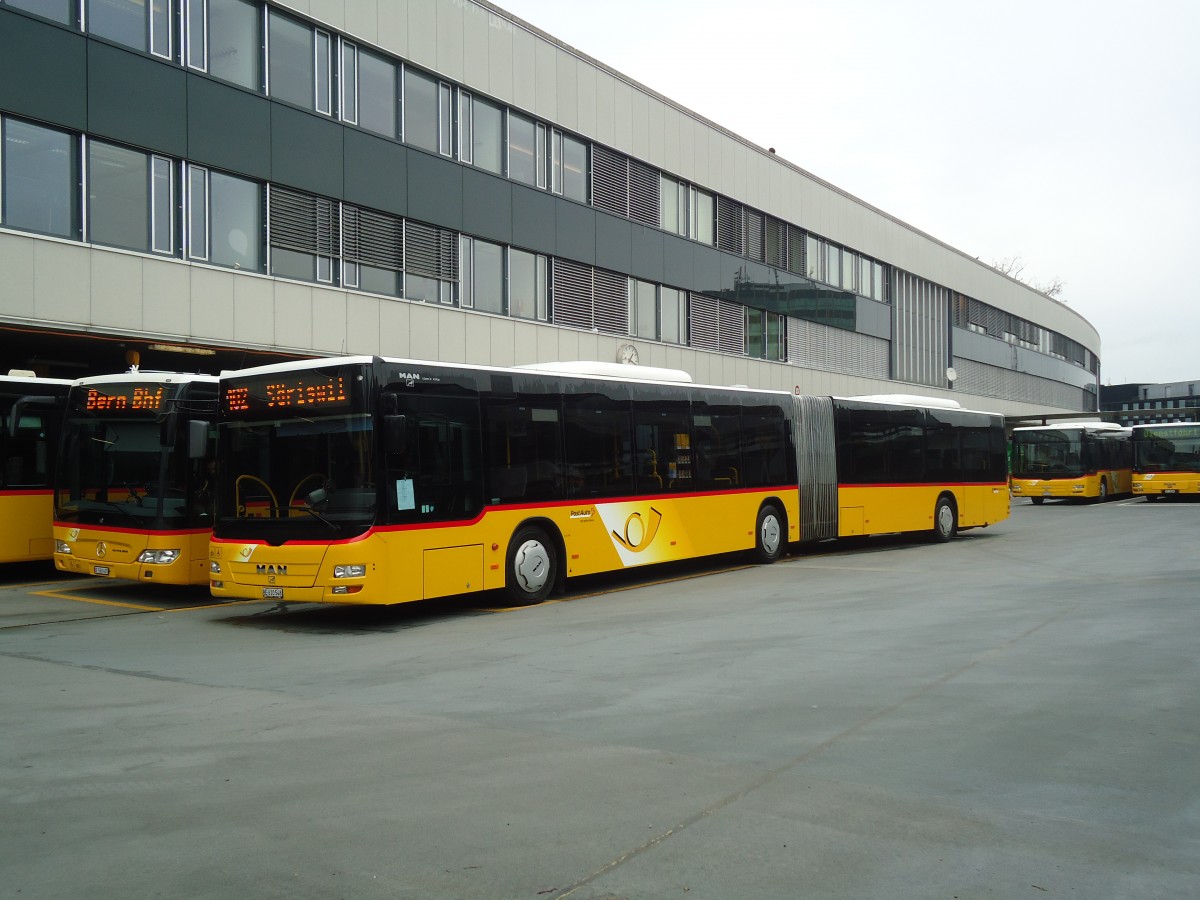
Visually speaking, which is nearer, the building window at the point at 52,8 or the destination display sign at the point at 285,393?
the destination display sign at the point at 285,393

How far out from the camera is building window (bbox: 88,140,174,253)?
60.5 ft

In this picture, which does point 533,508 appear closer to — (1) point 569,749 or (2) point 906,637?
(2) point 906,637

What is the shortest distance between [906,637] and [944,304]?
4423cm

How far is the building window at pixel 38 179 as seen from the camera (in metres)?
17.4

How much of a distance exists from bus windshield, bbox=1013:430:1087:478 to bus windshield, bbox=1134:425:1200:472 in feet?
11.9

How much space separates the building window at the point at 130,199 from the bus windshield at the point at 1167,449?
37102mm

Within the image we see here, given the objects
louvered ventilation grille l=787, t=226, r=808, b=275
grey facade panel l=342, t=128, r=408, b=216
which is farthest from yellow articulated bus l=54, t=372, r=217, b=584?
louvered ventilation grille l=787, t=226, r=808, b=275

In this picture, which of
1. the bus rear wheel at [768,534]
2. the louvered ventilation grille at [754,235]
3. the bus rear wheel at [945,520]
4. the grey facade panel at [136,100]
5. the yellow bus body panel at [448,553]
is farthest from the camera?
the louvered ventilation grille at [754,235]

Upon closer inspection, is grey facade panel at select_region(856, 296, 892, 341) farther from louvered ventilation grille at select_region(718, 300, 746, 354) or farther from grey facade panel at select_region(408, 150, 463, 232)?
grey facade panel at select_region(408, 150, 463, 232)

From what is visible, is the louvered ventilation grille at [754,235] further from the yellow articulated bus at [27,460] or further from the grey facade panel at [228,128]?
the yellow articulated bus at [27,460]

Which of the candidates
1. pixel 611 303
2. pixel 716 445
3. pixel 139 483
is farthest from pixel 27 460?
pixel 611 303

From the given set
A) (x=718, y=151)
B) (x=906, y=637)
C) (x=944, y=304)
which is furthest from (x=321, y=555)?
(x=944, y=304)

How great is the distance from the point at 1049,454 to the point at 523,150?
2452 cm

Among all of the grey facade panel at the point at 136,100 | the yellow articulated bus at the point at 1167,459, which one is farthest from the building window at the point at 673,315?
the yellow articulated bus at the point at 1167,459
